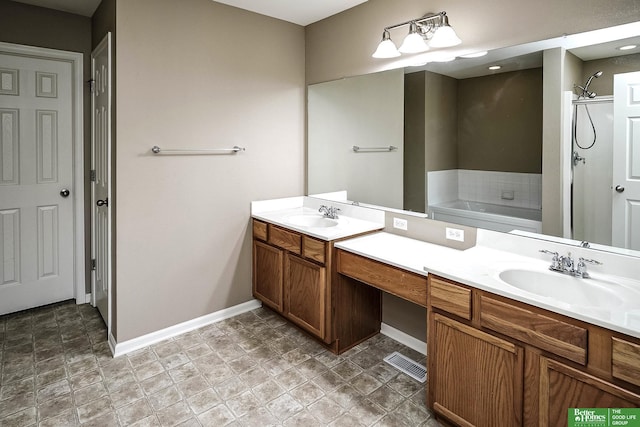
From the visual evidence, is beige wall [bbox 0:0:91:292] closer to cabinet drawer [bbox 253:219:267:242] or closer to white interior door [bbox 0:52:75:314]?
white interior door [bbox 0:52:75:314]

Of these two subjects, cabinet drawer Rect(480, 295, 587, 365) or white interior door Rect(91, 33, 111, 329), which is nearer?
cabinet drawer Rect(480, 295, 587, 365)

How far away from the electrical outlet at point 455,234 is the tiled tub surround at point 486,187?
0.18 m

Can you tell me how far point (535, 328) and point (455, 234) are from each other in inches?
36.9

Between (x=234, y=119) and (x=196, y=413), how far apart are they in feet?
6.62

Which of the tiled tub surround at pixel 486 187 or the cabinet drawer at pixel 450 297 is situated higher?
the tiled tub surround at pixel 486 187

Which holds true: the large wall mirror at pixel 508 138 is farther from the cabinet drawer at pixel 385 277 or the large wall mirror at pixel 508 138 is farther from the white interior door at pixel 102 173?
the white interior door at pixel 102 173

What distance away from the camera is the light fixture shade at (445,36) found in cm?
216

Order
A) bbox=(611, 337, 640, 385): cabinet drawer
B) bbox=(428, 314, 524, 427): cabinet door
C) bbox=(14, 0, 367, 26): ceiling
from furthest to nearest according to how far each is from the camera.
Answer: bbox=(14, 0, 367, 26): ceiling, bbox=(428, 314, 524, 427): cabinet door, bbox=(611, 337, 640, 385): cabinet drawer

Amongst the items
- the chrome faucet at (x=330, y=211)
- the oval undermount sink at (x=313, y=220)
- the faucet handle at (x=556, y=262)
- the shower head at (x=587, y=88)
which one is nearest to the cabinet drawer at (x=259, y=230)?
the oval undermount sink at (x=313, y=220)

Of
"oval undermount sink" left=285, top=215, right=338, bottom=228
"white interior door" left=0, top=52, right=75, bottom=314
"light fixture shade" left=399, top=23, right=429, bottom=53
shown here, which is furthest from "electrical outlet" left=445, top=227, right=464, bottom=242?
"white interior door" left=0, top=52, right=75, bottom=314

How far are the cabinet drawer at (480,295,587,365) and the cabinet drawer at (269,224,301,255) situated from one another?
4.53 feet

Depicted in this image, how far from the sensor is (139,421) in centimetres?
194

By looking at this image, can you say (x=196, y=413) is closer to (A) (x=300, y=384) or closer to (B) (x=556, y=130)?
(A) (x=300, y=384)

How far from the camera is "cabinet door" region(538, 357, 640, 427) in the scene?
4.14 feet
